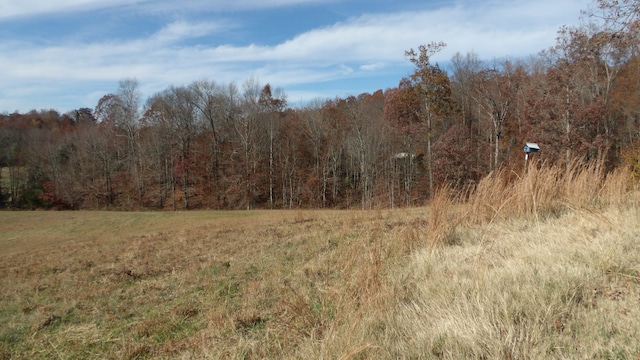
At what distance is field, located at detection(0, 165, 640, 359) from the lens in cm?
242

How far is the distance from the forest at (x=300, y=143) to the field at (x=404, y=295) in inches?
895

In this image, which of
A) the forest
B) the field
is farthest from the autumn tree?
the field

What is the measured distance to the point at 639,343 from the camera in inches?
79.8

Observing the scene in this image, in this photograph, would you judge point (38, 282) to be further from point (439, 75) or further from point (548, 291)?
point (439, 75)

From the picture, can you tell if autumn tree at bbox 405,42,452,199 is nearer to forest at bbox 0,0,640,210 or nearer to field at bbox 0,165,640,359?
forest at bbox 0,0,640,210

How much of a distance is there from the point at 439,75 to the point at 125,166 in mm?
40519

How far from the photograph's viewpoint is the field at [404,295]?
7.93 feet

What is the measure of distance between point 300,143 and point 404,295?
42001mm

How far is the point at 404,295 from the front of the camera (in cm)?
338

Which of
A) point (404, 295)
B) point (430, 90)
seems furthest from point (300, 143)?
point (404, 295)

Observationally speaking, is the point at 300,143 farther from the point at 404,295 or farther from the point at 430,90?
the point at 404,295

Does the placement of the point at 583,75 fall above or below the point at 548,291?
above

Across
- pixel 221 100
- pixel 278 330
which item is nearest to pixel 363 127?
pixel 221 100

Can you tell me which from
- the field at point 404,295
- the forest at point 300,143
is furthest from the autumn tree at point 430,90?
the field at point 404,295
